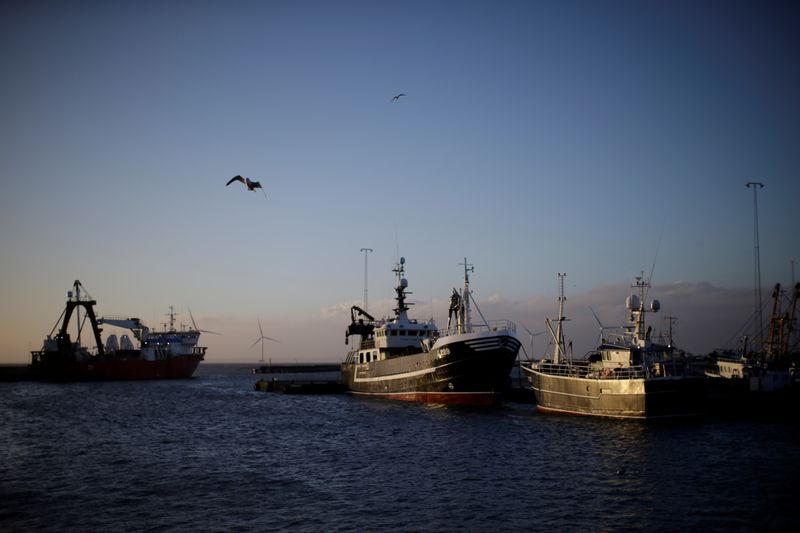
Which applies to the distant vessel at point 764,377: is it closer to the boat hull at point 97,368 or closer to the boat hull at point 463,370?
the boat hull at point 463,370

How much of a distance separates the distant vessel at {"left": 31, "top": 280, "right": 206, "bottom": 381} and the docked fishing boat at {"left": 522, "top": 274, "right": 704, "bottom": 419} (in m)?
98.8

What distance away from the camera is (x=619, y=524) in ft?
73.9

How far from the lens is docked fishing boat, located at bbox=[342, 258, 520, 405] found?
5656 cm

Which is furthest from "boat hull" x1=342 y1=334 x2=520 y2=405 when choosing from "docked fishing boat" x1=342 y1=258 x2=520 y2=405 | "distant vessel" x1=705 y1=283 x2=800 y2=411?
"distant vessel" x1=705 y1=283 x2=800 y2=411

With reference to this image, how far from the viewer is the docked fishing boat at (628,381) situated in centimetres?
4547

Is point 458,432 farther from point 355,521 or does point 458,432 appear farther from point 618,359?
point 355,521

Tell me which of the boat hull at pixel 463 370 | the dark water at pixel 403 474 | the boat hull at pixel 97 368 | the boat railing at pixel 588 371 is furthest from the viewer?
→ the boat hull at pixel 97 368

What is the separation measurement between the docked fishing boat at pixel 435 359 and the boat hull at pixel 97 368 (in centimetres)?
6681

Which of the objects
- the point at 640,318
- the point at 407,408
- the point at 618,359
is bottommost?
the point at 407,408

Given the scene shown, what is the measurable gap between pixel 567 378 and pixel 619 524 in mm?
29625

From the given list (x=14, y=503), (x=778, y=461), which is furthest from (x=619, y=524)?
(x=14, y=503)

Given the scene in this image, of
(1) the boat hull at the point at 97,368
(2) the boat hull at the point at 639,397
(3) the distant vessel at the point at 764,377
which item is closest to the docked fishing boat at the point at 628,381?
(2) the boat hull at the point at 639,397

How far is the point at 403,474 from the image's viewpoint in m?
31.3

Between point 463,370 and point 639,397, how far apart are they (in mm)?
17189
